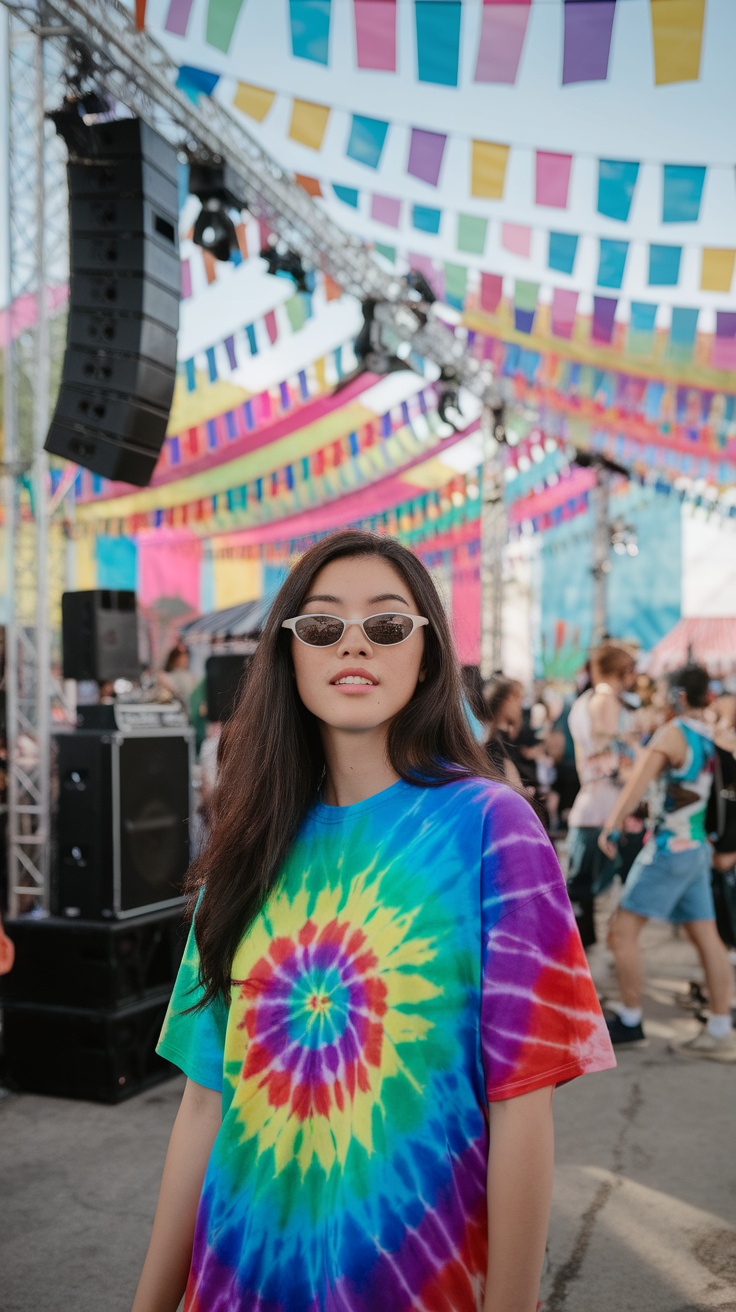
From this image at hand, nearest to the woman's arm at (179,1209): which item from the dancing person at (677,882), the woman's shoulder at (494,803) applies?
the woman's shoulder at (494,803)

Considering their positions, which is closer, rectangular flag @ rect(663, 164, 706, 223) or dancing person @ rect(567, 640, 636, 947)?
rectangular flag @ rect(663, 164, 706, 223)

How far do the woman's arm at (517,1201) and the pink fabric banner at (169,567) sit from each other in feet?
56.4

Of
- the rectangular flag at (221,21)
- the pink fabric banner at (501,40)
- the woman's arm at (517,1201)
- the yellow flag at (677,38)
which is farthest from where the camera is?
the rectangular flag at (221,21)

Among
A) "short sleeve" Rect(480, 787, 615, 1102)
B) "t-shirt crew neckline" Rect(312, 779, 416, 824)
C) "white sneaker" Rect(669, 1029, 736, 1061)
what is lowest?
"white sneaker" Rect(669, 1029, 736, 1061)

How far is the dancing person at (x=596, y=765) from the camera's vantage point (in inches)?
221

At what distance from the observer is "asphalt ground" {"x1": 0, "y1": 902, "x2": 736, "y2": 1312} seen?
2545 mm

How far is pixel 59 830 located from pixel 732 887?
3.86 meters

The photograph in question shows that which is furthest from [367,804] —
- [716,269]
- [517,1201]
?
[716,269]

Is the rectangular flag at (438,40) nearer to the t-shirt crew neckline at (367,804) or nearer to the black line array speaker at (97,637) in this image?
the black line array speaker at (97,637)

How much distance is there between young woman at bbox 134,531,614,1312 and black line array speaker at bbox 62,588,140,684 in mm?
3390

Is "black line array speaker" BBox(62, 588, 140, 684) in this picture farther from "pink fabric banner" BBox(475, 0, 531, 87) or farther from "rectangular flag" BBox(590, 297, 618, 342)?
"rectangular flag" BBox(590, 297, 618, 342)

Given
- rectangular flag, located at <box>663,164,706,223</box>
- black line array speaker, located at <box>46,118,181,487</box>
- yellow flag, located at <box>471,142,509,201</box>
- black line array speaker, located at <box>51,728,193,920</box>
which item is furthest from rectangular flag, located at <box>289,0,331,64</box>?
black line array speaker, located at <box>51,728,193,920</box>

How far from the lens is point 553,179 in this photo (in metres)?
5.73

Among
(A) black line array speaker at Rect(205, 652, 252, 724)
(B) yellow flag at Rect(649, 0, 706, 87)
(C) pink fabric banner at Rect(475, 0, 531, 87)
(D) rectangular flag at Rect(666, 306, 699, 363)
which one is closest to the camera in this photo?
(B) yellow flag at Rect(649, 0, 706, 87)
